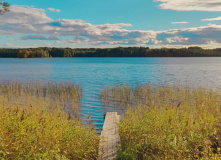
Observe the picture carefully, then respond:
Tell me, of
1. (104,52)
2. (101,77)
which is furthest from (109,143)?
(104,52)

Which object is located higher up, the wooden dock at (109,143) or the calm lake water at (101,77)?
the wooden dock at (109,143)

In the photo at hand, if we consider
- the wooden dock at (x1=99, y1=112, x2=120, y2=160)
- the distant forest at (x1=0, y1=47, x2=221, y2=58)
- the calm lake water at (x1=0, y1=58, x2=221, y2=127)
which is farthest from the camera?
the distant forest at (x1=0, y1=47, x2=221, y2=58)

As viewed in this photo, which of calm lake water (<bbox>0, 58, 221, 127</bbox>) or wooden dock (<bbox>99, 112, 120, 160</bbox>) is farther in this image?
calm lake water (<bbox>0, 58, 221, 127</bbox>)

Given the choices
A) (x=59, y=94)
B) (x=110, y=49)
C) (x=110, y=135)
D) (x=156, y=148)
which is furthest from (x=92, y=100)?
(x=110, y=49)

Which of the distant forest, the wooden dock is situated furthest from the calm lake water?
the distant forest

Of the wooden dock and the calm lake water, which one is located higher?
the wooden dock

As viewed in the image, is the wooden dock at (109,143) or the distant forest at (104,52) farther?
the distant forest at (104,52)

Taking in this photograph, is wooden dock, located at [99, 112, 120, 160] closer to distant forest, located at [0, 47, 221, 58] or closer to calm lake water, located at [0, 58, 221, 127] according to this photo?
calm lake water, located at [0, 58, 221, 127]

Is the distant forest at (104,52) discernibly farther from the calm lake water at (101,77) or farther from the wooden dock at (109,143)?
the wooden dock at (109,143)

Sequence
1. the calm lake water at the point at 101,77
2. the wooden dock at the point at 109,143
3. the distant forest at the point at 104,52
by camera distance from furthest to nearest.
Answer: the distant forest at the point at 104,52, the calm lake water at the point at 101,77, the wooden dock at the point at 109,143

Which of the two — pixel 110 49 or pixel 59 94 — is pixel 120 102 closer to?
pixel 59 94

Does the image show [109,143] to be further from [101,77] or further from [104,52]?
[104,52]

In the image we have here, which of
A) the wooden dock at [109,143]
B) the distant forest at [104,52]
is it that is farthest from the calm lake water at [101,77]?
the distant forest at [104,52]

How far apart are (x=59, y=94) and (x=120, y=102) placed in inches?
176
